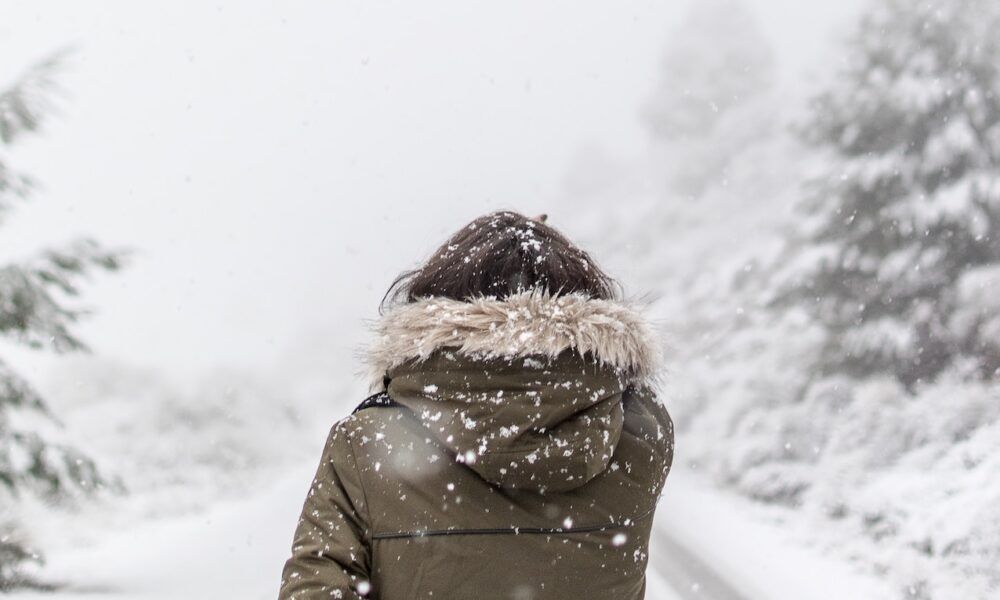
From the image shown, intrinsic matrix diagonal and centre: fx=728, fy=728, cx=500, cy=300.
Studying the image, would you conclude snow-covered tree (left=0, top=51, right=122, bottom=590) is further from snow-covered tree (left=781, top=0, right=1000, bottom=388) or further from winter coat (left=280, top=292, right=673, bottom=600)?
snow-covered tree (left=781, top=0, right=1000, bottom=388)

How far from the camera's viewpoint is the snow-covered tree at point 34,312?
638 centimetres

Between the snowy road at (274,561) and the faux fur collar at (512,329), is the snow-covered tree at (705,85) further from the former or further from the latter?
the faux fur collar at (512,329)

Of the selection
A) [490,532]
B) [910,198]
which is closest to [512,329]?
[490,532]

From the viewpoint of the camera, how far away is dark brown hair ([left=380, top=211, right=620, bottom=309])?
152 cm

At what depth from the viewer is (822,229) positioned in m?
12.1

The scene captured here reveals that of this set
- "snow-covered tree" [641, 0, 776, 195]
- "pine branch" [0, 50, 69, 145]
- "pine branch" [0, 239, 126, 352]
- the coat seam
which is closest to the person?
the coat seam

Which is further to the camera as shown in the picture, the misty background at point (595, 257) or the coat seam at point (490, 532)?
the misty background at point (595, 257)

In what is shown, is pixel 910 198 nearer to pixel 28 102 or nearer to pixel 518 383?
pixel 28 102

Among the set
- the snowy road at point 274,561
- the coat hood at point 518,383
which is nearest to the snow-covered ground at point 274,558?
the snowy road at point 274,561

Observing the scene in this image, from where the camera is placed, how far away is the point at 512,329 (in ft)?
4.45

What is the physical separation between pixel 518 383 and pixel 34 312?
6.52 meters

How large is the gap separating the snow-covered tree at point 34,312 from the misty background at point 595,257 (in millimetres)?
68

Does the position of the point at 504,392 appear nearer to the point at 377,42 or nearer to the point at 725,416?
the point at 725,416

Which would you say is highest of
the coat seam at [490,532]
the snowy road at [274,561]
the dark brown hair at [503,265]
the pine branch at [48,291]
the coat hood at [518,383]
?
the pine branch at [48,291]
